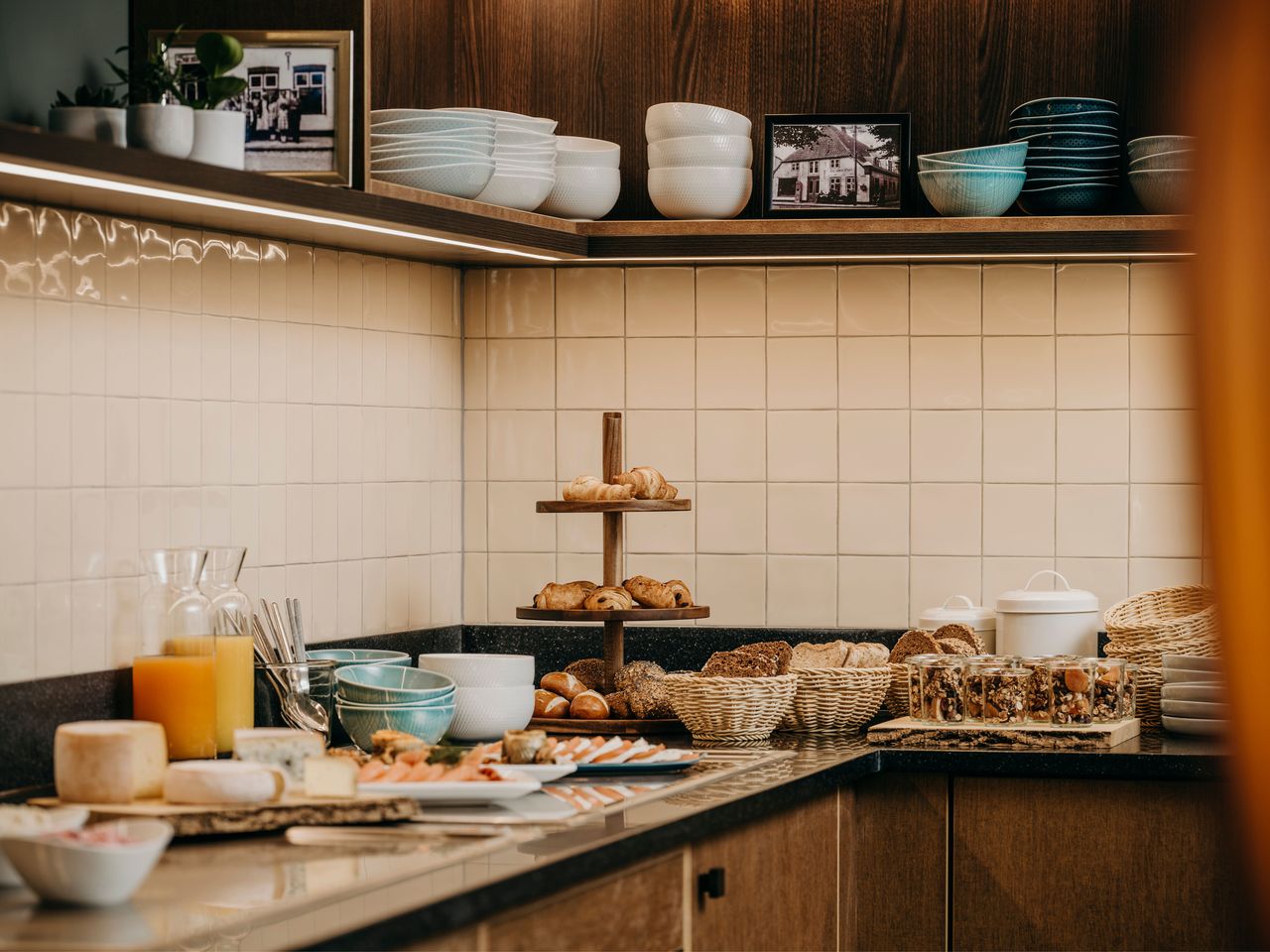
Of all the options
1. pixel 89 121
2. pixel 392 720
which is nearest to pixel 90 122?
pixel 89 121

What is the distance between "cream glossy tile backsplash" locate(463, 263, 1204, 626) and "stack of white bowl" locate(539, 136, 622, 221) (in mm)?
238

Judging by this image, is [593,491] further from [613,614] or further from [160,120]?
[160,120]

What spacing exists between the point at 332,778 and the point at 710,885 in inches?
20.0

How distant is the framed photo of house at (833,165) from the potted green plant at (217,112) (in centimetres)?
117

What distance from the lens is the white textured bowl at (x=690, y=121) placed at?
2.74 metres

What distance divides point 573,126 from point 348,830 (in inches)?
69.9

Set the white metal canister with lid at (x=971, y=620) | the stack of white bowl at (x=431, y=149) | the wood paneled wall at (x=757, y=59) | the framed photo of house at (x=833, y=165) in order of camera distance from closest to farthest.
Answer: the stack of white bowl at (x=431, y=149) → the white metal canister with lid at (x=971, y=620) → the framed photo of house at (x=833, y=165) → the wood paneled wall at (x=757, y=59)

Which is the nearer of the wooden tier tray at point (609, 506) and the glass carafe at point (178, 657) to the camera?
the glass carafe at point (178, 657)

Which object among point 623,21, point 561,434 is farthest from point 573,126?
point 561,434

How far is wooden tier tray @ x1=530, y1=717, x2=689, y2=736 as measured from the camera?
248 cm

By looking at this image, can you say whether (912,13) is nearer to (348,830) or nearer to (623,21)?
(623,21)

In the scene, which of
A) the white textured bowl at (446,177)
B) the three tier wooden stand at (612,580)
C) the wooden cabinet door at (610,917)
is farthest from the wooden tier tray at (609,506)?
the wooden cabinet door at (610,917)

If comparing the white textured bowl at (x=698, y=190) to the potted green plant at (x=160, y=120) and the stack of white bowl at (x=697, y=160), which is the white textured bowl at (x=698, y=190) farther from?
the potted green plant at (x=160, y=120)

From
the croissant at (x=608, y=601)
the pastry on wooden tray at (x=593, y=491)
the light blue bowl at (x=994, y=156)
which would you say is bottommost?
the croissant at (x=608, y=601)
